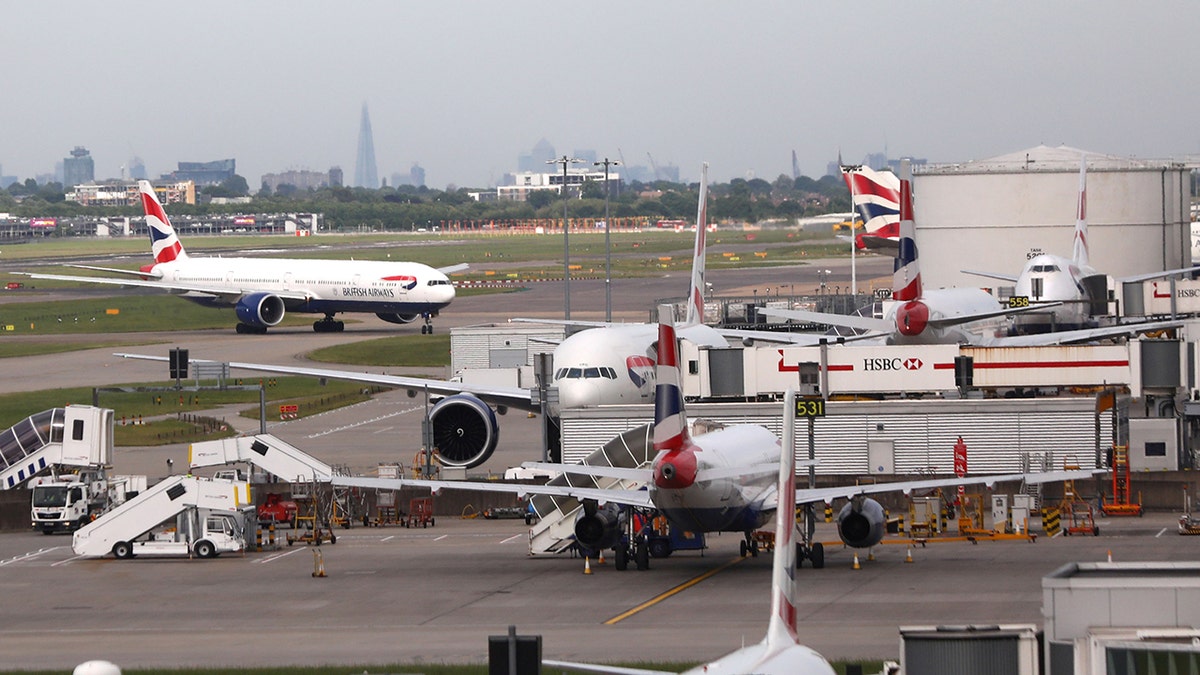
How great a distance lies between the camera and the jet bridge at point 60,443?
156 feet

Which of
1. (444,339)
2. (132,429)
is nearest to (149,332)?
(444,339)

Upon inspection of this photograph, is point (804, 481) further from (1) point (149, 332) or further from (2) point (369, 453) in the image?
(1) point (149, 332)

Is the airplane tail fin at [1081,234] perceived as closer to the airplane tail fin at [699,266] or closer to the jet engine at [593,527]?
the airplane tail fin at [699,266]

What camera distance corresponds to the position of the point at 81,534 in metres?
40.6

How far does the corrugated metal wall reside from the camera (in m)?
45.2

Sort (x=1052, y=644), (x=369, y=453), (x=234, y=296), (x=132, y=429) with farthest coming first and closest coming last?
(x=234, y=296) < (x=132, y=429) < (x=369, y=453) < (x=1052, y=644)

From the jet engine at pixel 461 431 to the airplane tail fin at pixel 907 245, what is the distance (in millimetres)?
12468

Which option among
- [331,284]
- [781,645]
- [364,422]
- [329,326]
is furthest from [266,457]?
[329,326]

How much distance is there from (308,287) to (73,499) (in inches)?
2522

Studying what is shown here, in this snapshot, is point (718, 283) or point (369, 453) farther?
point (718, 283)

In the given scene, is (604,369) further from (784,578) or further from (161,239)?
(161,239)

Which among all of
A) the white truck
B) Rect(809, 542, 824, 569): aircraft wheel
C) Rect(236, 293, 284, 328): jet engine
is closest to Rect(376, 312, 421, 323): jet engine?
Rect(236, 293, 284, 328): jet engine

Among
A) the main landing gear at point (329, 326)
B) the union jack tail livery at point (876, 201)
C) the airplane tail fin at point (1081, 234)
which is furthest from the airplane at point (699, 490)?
the main landing gear at point (329, 326)

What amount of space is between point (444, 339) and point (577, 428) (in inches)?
2163
